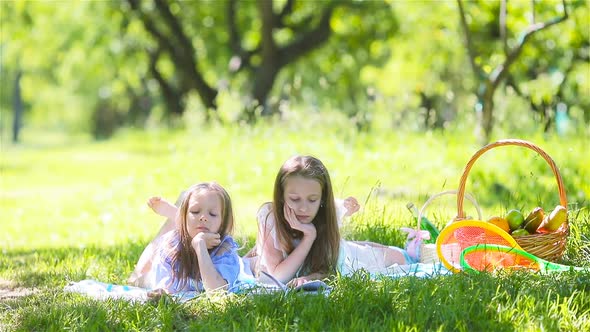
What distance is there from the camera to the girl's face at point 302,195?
459cm

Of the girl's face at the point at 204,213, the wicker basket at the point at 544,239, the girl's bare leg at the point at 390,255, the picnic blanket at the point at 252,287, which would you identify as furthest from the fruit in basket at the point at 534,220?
the girl's face at the point at 204,213

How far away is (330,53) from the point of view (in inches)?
892

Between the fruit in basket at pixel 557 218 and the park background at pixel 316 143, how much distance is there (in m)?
0.36

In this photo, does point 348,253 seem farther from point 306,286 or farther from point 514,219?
point 514,219

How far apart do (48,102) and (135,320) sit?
4187 centimetres

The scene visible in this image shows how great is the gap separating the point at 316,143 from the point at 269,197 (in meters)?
1.70

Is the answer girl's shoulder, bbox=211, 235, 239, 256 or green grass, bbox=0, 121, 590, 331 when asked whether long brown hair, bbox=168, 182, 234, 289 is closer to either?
girl's shoulder, bbox=211, 235, 239, 256

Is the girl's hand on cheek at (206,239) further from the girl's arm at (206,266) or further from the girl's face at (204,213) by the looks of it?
the girl's face at (204,213)

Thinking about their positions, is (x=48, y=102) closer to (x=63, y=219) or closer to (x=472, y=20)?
(x=472, y=20)

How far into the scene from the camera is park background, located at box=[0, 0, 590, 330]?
13.4 ft

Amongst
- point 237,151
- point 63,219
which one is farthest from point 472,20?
point 63,219

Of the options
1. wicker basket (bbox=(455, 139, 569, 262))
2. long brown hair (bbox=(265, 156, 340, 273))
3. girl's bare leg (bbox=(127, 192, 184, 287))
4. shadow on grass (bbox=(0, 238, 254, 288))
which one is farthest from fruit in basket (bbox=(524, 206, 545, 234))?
girl's bare leg (bbox=(127, 192, 184, 287))

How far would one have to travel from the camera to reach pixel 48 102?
1730 inches

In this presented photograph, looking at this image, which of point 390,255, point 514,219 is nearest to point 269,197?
point 390,255
